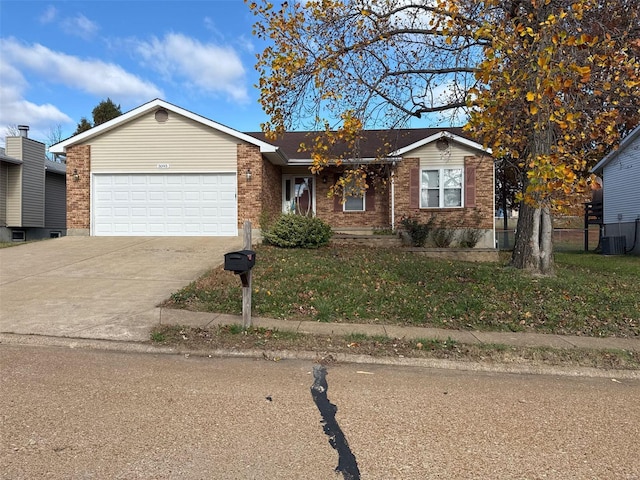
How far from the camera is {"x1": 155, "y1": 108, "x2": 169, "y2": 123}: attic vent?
618 inches

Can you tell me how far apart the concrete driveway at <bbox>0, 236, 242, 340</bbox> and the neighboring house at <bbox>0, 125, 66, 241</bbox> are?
7.46 m

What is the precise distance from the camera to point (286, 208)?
1873 centimetres

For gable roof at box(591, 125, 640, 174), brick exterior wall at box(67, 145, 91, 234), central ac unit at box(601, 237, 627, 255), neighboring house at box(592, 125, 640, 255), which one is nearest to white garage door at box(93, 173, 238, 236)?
brick exterior wall at box(67, 145, 91, 234)

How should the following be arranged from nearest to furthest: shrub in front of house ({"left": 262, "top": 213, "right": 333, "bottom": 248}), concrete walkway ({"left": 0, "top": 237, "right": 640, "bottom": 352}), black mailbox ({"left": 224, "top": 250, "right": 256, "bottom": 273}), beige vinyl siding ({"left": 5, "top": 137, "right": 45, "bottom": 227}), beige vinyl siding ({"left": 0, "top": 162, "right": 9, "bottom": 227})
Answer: black mailbox ({"left": 224, "top": 250, "right": 256, "bottom": 273})
concrete walkway ({"left": 0, "top": 237, "right": 640, "bottom": 352})
shrub in front of house ({"left": 262, "top": 213, "right": 333, "bottom": 248})
beige vinyl siding ({"left": 0, "top": 162, "right": 9, "bottom": 227})
beige vinyl siding ({"left": 5, "top": 137, "right": 45, "bottom": 227})

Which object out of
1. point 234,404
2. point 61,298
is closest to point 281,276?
point 61,298

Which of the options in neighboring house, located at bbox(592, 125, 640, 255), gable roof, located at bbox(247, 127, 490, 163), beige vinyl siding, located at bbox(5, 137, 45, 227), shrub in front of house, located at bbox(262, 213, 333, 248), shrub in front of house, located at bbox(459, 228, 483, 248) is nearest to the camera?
shrub in front of house, located at bbox(262, 213, 333, 248)

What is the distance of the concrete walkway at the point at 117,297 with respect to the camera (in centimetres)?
613

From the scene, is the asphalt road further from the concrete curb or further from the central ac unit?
the central ac unit

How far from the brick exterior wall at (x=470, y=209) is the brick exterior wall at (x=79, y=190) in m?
11.0

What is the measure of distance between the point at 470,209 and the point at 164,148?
11.3 m

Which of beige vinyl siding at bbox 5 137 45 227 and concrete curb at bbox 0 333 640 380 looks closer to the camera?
concrete curb at bbox 0 333 640 380

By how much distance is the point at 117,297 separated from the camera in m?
7.85

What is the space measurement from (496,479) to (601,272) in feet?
34.5

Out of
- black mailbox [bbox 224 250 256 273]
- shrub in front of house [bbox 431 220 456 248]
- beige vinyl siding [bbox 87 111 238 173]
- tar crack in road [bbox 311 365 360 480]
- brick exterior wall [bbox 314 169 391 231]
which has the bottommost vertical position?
tar crack in road [bbox 311 365 360 480]
